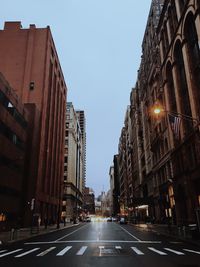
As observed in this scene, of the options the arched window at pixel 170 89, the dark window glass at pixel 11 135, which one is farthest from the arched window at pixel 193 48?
the dark window glass at pixel 11 135

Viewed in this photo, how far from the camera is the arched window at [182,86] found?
132 feet

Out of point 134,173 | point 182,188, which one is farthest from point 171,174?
point 134,173

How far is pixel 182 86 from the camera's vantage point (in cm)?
4325

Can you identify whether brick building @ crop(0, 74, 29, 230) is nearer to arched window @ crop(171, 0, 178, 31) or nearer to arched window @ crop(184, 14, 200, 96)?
arched window @ crop(184, 14, 200, 96)

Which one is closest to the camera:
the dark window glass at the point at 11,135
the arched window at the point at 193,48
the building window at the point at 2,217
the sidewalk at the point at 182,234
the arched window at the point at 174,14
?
the sidewalk at the point at 182,234

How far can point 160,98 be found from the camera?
55562 millimetres

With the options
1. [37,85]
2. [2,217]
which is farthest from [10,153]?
[37,85]

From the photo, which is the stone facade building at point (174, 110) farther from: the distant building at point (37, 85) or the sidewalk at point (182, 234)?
the distant building at point (37, 85)

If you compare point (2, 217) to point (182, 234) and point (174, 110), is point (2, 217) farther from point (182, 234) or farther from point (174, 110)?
point (174, 110)

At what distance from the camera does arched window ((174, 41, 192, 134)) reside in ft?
132

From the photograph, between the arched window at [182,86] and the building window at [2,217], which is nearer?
the building window at [2,217]

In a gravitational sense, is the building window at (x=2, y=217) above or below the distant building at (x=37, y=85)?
below

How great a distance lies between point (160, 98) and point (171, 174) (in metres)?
16.9

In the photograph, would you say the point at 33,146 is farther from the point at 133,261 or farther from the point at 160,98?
the point at 133,261
